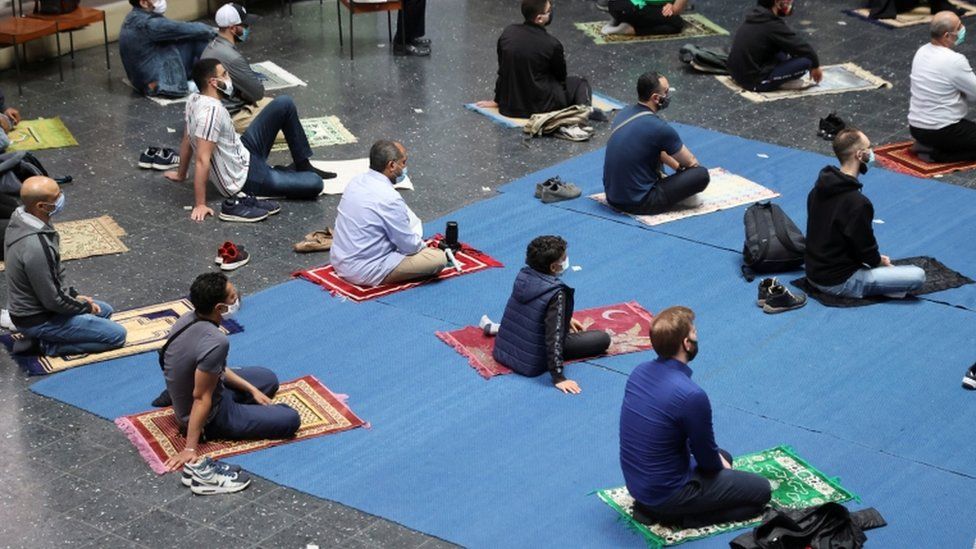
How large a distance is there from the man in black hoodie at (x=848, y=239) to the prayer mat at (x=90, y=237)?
4542 mm

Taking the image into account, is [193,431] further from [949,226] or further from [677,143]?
[949,226]

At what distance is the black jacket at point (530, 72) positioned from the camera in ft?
40.1

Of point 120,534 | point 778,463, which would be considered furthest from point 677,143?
point 120,534

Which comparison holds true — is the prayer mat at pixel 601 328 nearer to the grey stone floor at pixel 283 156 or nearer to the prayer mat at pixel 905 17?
the grey stone floor at pixel 283 156

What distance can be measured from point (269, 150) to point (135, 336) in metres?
2.71

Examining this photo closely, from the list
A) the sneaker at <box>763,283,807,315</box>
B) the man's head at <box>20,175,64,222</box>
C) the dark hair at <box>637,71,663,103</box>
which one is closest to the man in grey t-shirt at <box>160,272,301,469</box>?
the man's head at <box>20,175,64,222</box>

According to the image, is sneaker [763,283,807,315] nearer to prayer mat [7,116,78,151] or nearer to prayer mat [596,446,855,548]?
prayer mat [596,446,855,548]

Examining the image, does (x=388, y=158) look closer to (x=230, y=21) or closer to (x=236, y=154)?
(x=236, y=154)

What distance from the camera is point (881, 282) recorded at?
891cm

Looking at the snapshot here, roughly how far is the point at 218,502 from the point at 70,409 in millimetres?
1315

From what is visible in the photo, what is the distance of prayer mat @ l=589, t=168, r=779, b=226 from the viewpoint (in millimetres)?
10328

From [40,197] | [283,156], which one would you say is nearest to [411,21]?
[283,156]

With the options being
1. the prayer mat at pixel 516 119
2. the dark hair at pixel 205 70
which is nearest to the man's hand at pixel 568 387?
the dark hair at pixel 205 70

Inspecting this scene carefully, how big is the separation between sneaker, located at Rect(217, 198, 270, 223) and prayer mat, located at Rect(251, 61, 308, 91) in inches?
118
